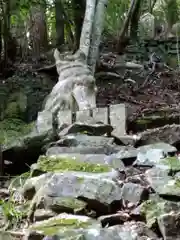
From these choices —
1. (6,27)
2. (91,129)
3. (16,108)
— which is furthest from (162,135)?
(6,27)

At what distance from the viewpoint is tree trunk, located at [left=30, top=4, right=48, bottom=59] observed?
970 cm

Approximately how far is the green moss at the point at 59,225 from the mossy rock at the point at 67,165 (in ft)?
2.21

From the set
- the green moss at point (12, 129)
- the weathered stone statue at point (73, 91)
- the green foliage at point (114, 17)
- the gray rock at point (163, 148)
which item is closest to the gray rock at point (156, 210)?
the gray rock at point (163, 148)

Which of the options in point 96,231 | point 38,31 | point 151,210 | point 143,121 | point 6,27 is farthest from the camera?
point 38,31

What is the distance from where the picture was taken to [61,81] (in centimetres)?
604

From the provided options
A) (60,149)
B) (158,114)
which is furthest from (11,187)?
(158,114)

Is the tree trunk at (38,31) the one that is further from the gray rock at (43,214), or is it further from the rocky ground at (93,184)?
the gray rock at (43,214)

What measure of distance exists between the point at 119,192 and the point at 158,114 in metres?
2.77

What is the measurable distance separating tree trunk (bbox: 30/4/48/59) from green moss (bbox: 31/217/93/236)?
785 cm

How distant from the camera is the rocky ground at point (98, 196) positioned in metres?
1.96

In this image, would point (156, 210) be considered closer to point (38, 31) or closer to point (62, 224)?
point (62, 224)

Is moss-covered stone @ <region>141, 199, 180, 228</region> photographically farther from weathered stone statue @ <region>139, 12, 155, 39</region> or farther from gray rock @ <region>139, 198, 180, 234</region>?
weathered stone statue @ <region>139, 12, 155, 39</region>

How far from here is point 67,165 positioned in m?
2.87

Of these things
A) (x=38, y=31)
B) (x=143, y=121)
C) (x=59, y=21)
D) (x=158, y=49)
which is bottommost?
(x=143, y=121)
